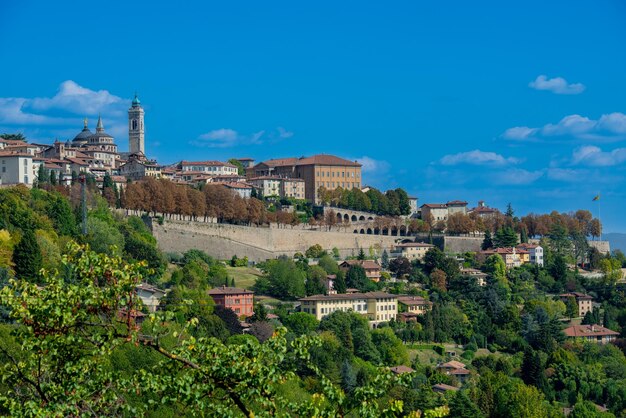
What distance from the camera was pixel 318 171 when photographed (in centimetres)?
8369

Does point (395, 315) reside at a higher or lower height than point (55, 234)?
lower

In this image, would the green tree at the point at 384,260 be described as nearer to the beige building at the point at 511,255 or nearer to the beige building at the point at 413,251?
the beige building at the point at 413,251

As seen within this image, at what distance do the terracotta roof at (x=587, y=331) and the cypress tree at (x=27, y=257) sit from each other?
1009 inches

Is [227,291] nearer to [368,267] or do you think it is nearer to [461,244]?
[368,267]

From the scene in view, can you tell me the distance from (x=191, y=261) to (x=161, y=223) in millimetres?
5406

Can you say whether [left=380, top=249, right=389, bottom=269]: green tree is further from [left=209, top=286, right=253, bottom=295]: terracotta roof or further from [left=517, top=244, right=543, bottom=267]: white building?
[left=209, top=286, right=253, bottom=295]: terracotta roof

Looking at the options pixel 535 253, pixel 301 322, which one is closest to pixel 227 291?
pixel 301 322

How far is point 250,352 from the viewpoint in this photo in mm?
9117

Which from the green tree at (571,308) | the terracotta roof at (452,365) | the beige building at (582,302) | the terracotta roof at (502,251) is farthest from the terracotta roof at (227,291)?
the terracotta roof at (502,251)

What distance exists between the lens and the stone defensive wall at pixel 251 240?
59.1 metres

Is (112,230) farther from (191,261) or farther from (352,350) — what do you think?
(352,350)

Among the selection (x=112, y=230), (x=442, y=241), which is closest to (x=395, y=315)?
(x=112, y=230)

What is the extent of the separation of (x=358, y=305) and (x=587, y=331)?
1118 centimetres

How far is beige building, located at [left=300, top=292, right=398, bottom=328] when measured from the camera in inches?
2035
